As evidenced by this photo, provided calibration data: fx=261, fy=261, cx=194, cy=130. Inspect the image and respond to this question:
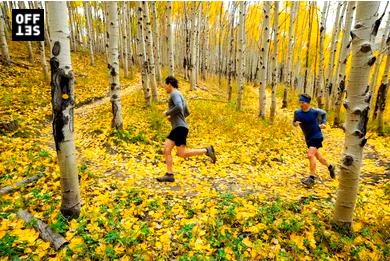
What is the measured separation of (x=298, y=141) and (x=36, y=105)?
32.9ft

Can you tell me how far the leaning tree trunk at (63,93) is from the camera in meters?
3.38

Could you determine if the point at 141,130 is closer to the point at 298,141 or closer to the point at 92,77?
the point at 298,141

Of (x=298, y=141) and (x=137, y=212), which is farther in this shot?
(x=298, y=141)

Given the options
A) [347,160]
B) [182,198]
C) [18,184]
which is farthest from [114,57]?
[347,160]

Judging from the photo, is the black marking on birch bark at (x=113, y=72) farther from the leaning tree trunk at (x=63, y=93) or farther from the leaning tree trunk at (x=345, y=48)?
the leaning tree trunk at (x=345, y=48)

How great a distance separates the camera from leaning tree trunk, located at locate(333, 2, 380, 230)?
3.25 metres

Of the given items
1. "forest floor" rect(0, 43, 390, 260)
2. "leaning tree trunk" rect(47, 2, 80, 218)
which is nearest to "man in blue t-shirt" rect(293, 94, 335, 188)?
"forest floor" rect(0, 43, 390, 260)

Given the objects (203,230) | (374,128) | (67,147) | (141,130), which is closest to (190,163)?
(141,130)

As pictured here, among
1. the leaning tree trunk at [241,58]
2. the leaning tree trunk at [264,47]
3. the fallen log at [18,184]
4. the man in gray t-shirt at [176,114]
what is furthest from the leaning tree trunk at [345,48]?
the fallen log at [18,184]

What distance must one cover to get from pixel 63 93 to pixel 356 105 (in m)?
3.90

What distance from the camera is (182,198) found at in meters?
4.82

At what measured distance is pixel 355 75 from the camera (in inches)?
133

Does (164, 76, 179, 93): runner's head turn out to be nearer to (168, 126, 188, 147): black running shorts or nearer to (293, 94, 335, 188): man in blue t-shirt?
(168, 126, 188, 147): black running shorts

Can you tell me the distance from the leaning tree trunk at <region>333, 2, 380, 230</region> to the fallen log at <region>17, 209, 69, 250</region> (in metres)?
3.91
